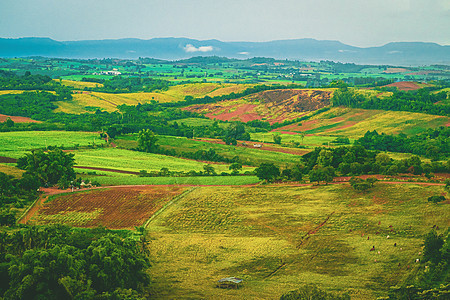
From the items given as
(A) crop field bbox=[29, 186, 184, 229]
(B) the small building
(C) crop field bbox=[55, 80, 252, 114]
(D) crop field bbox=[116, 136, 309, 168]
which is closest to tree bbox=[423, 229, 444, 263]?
(B) the small building

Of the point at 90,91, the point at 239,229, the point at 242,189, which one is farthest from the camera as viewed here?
the point at 90,91

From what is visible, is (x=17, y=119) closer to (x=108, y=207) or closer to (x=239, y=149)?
(x=239, y=149)

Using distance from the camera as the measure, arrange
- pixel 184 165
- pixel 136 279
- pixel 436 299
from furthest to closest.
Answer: pixel 184 165
pixel 136 279
pixel 436 299

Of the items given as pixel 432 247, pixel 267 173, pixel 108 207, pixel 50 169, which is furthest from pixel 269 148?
pixel 432 247

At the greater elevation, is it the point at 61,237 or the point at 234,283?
the point at 61,237

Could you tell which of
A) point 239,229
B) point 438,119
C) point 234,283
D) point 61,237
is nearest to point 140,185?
point 239,229

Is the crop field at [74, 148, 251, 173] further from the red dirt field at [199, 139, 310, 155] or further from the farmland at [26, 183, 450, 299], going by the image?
the red dirt field at [199, 139, 310, 155]

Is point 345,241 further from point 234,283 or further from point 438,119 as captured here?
point 438,119
